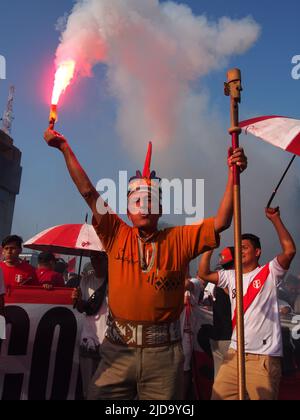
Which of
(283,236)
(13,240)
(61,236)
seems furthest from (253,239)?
(13,240)

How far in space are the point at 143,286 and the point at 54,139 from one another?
53.0 inches

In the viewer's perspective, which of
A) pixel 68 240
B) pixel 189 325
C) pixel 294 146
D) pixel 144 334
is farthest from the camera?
pixel 189 325

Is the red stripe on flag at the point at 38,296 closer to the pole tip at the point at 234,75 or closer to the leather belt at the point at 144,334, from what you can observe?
the leather belt at the point at 144,334

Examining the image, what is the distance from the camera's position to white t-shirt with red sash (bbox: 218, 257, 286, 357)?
3.92 metres

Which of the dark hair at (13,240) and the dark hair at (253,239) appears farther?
the dark hair at (13,240)

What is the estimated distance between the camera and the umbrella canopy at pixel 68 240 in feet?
16.7

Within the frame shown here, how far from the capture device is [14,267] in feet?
18.3

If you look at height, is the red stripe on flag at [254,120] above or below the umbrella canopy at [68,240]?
above

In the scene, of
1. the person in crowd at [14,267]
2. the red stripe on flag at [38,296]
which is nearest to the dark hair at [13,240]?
the person in crowd at [14,267]

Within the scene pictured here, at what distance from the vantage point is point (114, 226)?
10.2 ft

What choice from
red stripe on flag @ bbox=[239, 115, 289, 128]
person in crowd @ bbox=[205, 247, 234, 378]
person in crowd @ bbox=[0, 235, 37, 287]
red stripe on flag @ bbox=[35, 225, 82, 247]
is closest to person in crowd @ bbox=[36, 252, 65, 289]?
person in crowd @ bbox=[0, 235, 37, 287]

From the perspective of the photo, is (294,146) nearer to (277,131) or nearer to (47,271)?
(277,131)

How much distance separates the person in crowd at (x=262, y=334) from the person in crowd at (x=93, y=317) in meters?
1.66
